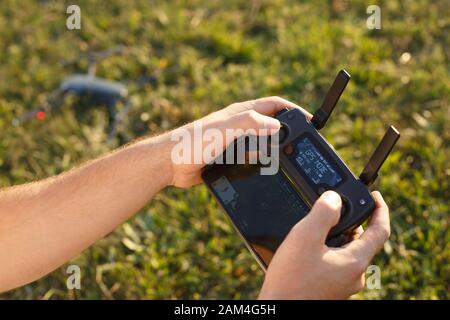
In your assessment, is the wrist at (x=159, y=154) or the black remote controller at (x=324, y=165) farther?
the wrist at (x=159, y=154)

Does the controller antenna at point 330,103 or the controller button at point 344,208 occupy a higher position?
the controller antenna at point 330,103

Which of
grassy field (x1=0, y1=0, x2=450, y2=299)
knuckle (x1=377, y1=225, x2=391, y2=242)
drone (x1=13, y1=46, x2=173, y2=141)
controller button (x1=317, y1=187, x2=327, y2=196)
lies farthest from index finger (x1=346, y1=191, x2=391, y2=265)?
drone (x1=13, y1=46, x2=173, y2=141)

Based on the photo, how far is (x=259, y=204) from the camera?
7.76 ft

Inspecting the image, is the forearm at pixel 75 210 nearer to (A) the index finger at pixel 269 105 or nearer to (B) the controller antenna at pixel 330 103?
(A) the index finger at pixel 269 105

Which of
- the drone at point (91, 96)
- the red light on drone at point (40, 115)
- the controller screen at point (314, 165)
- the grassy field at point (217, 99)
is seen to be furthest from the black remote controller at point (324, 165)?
the red light on drone at point (40, 115)

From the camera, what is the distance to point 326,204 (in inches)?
72.1

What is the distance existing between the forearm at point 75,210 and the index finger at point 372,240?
84 centimetres

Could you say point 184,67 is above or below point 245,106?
below

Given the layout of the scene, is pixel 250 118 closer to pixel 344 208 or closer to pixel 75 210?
pixel 344 208

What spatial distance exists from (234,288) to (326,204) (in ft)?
4.63

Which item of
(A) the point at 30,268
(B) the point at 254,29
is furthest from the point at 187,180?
(B) the point at 254,29

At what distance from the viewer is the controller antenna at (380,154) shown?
2104mm

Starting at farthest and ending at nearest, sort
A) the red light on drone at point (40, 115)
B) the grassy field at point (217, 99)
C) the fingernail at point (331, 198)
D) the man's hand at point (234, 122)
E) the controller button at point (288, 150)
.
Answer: the red light on drone at point (40, 115) < the grassy field at point (217, 99) < the controller button at point (288, 150) < the man's hand at point (234, 122) < the fingernail at point (331, 198)
